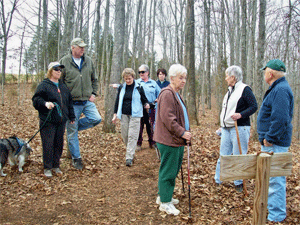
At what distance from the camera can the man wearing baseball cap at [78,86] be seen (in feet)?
16.1

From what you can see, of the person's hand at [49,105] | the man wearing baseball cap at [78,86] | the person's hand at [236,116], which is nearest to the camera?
the person's hand at [236,116]

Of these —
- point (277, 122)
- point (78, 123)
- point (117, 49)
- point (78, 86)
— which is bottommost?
point (78, 123)

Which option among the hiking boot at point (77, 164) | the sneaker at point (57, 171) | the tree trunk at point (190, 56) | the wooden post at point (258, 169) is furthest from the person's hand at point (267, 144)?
the tree trunk at point (190, 56)

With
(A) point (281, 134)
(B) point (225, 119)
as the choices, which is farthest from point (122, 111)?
(A) point (281, 134)

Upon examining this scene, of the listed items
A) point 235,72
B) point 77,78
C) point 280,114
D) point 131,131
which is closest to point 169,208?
point 280,114

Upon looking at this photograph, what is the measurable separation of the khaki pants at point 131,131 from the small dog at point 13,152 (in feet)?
7.17

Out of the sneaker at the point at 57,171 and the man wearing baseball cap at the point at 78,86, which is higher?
the man wearing baseball cap at the point at 78,86

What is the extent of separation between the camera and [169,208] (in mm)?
3576

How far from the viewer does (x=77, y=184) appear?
4527 millimetres

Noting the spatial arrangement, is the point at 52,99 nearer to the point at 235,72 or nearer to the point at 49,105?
the point at 49,105

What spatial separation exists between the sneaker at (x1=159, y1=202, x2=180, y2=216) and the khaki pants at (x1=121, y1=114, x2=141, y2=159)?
6.91 ft

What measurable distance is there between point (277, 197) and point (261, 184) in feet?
4.93

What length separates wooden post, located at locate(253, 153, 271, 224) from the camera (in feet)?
7.29

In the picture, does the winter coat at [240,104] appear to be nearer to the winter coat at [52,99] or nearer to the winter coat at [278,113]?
the winter coat at [278,113]
